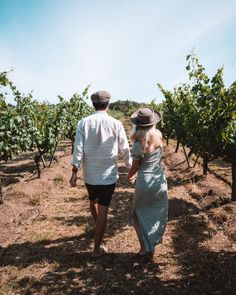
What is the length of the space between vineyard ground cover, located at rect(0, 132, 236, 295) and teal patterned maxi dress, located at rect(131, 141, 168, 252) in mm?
465

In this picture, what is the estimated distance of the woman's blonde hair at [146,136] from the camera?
4102 mm

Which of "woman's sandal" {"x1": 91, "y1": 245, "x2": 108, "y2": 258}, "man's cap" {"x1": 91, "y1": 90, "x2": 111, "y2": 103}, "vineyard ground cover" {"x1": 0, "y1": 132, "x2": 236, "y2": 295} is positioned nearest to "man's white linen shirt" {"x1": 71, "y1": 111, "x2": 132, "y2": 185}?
"man's cap" {"x1": 91, "y1": 90, "x2": 111, "y2": 103}

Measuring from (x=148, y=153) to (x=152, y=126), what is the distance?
35cm

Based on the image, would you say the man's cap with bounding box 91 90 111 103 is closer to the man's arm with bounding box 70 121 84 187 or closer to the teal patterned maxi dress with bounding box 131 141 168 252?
the man's arm with bounding box 70 121 84 187

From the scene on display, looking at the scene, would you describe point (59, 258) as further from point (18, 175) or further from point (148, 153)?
point (18, 175)

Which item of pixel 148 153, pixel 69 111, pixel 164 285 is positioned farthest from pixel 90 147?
pixel 69 111

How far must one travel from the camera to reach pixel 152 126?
414cm

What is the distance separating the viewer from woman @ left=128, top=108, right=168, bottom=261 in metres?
4.11

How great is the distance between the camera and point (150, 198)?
428cm

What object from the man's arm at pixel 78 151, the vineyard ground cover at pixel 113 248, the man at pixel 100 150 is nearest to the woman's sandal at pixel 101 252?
the vineyard ground cover at pixel 113 248

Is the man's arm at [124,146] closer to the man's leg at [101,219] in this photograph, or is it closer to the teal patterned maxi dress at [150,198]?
the teal patterned maxi dress at [150,198]

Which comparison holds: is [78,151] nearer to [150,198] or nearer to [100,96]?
[100,96]

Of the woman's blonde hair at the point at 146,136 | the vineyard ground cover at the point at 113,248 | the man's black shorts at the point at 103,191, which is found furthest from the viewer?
the man's black shorts at the point at 103,191

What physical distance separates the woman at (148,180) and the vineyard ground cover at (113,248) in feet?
1.65
